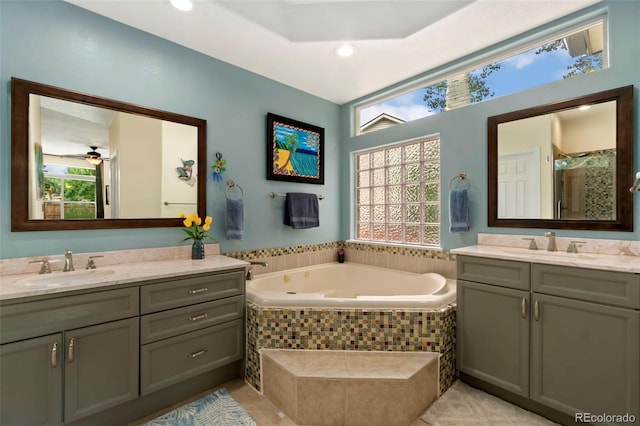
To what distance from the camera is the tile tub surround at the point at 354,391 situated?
1663mm

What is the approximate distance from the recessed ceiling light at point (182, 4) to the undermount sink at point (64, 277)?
1775mm

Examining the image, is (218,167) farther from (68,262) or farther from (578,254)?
(578,254)

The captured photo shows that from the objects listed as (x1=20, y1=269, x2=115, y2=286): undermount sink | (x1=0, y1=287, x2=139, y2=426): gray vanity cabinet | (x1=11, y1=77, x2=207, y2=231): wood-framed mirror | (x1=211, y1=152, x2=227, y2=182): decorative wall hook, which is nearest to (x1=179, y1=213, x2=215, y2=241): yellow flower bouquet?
(x1=11, y1=77, x2=207, y2=231): wood-framed mirror

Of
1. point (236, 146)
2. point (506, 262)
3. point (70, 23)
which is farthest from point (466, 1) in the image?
point (70, 23)

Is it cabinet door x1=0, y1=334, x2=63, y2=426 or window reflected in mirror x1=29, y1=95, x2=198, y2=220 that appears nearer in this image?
cabinet door x1=0, y1=334, x2=63, y2=426

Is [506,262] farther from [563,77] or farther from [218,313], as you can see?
[218,313]

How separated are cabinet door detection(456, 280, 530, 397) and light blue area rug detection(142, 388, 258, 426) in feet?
4.86

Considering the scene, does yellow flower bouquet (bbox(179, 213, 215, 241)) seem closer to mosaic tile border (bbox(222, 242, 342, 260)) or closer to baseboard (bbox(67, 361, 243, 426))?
mosaic tile border (bbox(222, 242, 342, 260))

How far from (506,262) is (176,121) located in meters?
2.64

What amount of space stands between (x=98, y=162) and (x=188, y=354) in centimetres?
145

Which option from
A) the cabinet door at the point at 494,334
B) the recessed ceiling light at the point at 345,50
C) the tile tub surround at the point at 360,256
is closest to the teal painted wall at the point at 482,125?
the tile tub surround at the point at 360,256

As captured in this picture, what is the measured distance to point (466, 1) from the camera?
192 cm

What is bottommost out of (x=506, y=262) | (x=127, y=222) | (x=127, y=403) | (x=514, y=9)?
(x=127, y=403)

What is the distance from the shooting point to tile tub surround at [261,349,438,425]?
166cm
